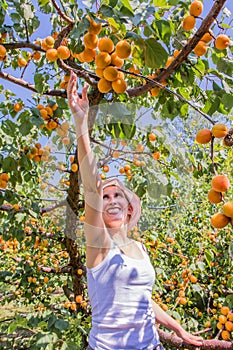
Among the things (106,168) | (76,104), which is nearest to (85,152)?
(76,104)

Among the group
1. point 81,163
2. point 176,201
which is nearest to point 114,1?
point 81,163

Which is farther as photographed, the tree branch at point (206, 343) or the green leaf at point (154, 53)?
the tree branch at point (206, 343)

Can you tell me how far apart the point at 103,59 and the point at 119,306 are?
100cm

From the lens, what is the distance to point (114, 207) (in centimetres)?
140

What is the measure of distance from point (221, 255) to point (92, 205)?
2.81m

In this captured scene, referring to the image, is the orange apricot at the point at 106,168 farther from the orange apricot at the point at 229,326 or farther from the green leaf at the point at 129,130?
the orange apricot at the point at 229,326

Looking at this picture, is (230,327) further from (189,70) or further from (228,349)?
(189,70)

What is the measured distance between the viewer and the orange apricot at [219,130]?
0.85 m

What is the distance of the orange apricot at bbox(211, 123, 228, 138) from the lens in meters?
0.85

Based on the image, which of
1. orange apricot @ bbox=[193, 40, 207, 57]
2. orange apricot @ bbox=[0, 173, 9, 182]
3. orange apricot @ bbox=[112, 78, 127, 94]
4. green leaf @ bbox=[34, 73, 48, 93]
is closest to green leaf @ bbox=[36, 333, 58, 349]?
orange apricot @ bbox=[0, 173, 9, 182]

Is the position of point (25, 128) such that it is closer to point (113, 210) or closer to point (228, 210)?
point (113, 210)

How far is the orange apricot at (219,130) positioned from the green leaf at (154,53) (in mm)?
410

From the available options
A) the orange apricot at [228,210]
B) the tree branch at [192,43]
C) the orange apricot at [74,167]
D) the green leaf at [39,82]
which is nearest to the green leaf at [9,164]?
the orange apricot at [74,167]

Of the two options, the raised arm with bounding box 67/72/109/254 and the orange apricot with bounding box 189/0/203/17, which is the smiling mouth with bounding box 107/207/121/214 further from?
the orange apricot with bounding box 189/0/203/17
